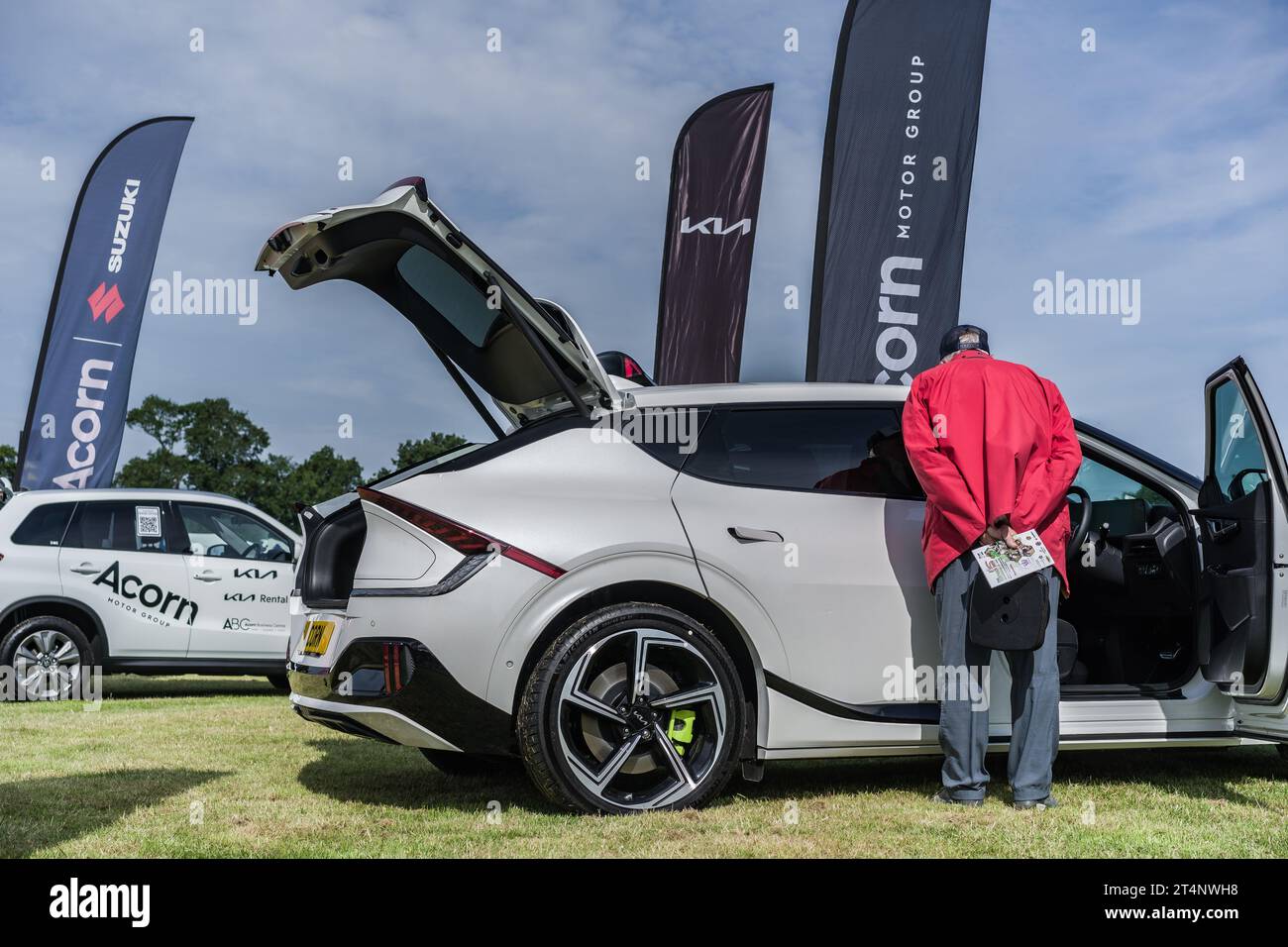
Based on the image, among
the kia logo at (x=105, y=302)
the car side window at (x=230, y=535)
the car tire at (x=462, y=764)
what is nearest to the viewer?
the car tire at (x=462, y=764)

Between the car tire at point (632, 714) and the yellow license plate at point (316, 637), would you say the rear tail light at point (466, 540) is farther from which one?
the yellow license plate at point (316, 637)

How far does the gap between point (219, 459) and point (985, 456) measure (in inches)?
2844

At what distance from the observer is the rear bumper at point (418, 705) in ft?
13.2

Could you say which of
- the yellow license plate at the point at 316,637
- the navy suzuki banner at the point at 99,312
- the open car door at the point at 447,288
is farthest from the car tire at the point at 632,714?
the navy suzuki banner at the point at 99,312

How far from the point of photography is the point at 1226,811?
14.3 ft

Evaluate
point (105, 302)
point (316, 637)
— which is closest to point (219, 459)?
point (105, 302)

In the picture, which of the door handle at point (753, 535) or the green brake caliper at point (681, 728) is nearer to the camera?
the green brake caliper at point (681, 728)

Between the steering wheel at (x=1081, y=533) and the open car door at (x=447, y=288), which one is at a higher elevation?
the open car door at (x=447, y=288)

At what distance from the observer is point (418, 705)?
13.2ft

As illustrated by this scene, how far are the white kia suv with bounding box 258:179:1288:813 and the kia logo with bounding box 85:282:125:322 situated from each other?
11.9 meters

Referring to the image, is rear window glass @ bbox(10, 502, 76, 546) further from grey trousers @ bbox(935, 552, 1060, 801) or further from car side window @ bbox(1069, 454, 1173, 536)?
car side window @ bbox(1069, 454, 1173, 536)

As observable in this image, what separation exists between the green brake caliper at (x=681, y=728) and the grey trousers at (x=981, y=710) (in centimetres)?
98

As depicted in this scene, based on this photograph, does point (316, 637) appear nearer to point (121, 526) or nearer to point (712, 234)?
point (121, 526)
